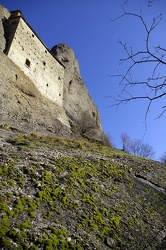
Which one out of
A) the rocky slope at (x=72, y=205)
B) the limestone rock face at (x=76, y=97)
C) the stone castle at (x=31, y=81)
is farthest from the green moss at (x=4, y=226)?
the limestone rock face at (x=76, y=97)

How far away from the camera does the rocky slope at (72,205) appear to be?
211 inches

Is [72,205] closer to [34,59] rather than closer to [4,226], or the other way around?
[4,226]

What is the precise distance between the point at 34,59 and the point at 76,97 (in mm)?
11263

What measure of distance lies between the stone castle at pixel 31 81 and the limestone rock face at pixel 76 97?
0.15 meters

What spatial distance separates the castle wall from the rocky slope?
14529 millimetres

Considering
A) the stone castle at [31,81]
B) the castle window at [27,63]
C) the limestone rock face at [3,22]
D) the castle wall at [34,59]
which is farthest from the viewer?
the castle window at [27,63]

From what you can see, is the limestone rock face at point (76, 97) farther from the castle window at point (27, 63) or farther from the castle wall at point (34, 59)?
the castle window at point (27, 63)

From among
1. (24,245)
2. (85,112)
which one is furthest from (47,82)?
(24,245)

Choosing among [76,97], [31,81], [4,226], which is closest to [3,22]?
[31,81]

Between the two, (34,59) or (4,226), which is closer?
(4,226)

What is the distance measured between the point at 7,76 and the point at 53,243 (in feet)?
58.0

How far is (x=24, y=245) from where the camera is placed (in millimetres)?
4730

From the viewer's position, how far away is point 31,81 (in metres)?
24.2

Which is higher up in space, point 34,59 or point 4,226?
point 34,59
